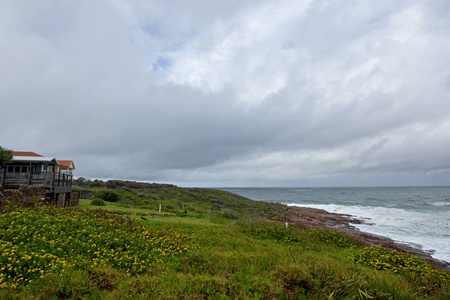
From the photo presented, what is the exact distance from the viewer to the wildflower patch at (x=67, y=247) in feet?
19.4

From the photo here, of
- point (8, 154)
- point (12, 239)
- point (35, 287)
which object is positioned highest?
point (8, 154)

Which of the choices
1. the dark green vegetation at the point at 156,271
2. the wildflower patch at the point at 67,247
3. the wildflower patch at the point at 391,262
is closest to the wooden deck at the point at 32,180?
the wildflower patch at the point at 67,247

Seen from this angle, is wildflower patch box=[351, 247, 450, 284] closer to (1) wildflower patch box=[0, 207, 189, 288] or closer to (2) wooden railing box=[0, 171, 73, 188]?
(1) wildflower patch box=[0, 207, 189, 288]

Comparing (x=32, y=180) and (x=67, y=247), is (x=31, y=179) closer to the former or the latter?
(x=32, y=180)

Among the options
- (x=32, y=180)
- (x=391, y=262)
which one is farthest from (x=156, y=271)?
(x=32, y=180)

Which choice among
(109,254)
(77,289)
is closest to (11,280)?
(77,289)

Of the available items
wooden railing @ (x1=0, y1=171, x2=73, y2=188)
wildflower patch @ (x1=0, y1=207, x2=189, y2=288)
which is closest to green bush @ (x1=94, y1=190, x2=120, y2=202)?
wooden railing @ (x1=0, y1=171, x2=73, y2=188)

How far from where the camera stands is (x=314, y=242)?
547 inches

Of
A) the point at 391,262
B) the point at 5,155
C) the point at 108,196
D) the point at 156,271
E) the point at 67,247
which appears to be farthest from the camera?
the point at 108,196

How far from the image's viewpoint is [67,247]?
7.50 m

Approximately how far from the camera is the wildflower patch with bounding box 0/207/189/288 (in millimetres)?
5910

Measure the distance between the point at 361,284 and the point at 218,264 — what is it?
368 cm

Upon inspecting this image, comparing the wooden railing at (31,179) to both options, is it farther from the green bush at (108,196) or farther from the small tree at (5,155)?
the green bush at (108,196)

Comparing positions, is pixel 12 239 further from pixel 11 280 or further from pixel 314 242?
pixel 314 242
